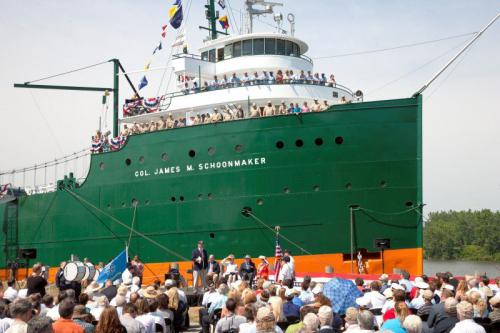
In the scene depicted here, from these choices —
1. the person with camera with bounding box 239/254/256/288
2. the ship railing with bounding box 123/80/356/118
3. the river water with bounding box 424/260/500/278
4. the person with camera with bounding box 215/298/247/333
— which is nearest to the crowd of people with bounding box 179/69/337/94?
the ship railing with bounding box 123/80/356/118

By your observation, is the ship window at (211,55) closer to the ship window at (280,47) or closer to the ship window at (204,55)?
the ship window at (204,55)

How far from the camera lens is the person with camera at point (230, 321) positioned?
7.77 meters

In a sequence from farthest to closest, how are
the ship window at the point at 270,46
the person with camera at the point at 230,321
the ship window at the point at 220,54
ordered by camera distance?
the ship window at the point at 220,54
the ship window at the point at 270,46
the person with camera at the point at 230,321

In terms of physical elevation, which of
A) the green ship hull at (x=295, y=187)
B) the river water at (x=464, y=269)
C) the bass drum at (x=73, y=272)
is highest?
the green ship hull at (x=295, y=187)

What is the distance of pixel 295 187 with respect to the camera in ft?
A: 60.6

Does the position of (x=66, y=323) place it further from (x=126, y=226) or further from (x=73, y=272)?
(x=126, y=226)

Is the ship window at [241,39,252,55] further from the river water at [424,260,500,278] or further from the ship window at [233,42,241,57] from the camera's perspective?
the river water at [424,260,500,278]

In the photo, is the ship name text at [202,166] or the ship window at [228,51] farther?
the ship window at [228,51]

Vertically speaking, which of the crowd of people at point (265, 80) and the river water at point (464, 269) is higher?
the crowd of people at point (265, 80)

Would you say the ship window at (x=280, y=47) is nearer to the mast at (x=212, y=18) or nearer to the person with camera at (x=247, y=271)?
the mast at (x=212, y=18)

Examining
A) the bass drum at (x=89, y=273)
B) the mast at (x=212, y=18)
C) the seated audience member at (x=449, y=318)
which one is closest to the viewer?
the seated audience member at (x=449, y=318)

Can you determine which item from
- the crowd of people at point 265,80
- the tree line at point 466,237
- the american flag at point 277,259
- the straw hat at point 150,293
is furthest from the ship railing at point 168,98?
the tree line at point 466,237

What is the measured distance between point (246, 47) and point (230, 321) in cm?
1718

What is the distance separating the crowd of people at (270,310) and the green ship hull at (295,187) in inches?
247
